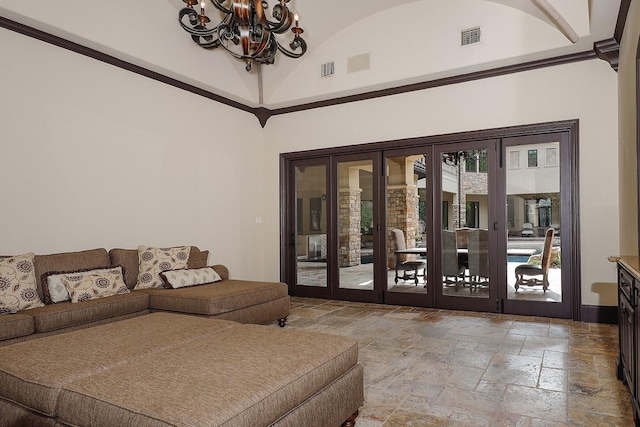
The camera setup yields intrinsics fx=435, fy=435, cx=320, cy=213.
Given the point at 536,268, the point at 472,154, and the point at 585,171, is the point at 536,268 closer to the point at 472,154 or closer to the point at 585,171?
the point at 585,171

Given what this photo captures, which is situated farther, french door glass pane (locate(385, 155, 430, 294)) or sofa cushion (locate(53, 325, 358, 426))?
french door glass pane (locate(385, 155, 430, 294))

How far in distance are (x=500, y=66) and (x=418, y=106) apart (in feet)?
3.63

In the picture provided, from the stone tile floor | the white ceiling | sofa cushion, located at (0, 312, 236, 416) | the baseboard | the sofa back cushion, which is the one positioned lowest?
the stone tile floor

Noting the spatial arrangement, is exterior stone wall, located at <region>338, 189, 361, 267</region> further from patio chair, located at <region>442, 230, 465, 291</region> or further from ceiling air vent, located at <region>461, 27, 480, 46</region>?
ceiling air vent, located at <region>461, 27, 480, 46</region>

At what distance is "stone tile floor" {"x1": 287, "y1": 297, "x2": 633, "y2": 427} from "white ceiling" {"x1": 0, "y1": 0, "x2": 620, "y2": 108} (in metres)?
3.06

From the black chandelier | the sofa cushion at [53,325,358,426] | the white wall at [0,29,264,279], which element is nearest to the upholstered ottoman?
→ the white wall at [0,29,264,279]

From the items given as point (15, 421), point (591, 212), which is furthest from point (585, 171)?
point (15, 421)

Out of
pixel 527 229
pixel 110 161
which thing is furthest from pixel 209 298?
pixel 527 229

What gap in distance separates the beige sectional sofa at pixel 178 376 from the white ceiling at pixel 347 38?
3128mm

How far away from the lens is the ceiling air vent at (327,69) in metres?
6.31

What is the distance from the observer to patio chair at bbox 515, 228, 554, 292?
5.17 metres

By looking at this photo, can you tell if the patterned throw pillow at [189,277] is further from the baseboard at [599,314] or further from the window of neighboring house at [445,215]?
the baseboard at [599,314]

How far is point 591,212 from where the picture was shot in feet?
16.0

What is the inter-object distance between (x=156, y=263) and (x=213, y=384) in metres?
3.29
